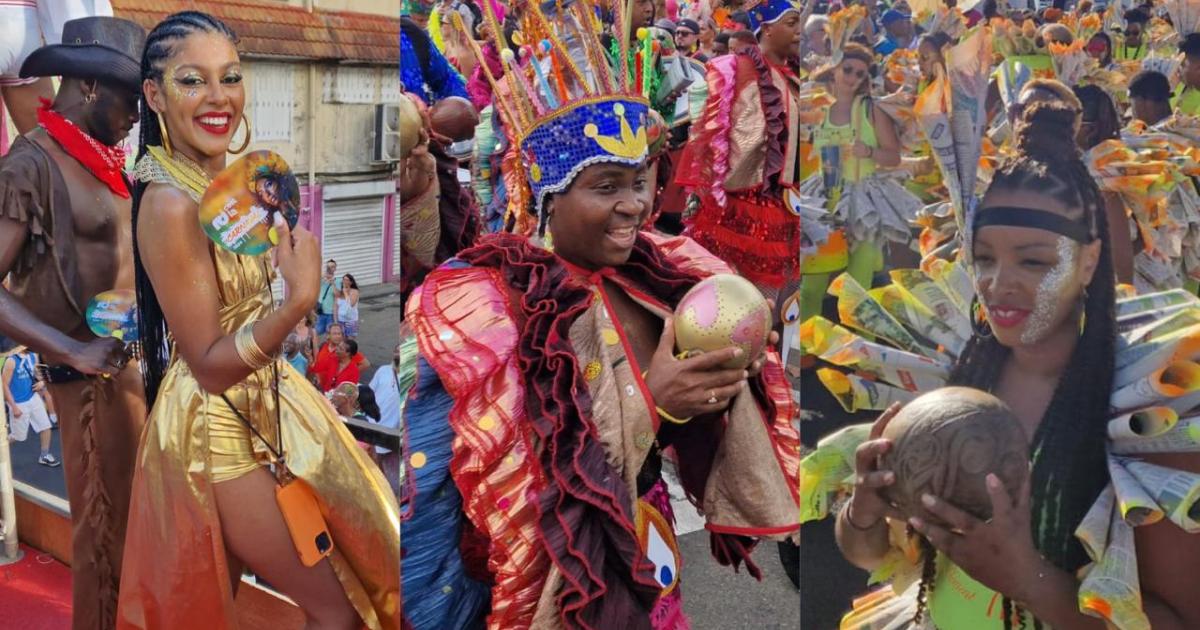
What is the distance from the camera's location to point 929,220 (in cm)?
220

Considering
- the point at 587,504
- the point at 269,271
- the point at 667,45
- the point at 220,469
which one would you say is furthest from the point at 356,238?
the point at 667,45

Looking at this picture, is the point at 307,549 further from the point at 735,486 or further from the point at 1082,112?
the point at 1082,112

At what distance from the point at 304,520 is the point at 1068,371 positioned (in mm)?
1971

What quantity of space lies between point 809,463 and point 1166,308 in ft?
2.23

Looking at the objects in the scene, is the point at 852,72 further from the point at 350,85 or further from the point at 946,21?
the point at 350,85

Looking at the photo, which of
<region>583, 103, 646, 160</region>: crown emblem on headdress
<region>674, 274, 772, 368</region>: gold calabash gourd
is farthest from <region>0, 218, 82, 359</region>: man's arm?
<region>674, 274, 772, 368</region>: gold calabash gourd

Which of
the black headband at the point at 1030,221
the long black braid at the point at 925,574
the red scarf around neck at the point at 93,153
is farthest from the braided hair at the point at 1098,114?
the red scarf around neck at the point at 93,153

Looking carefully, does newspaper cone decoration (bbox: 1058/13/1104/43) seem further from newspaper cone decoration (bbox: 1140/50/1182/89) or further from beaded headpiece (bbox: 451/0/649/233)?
beaded headpiece (bbox: 451/0/649/233)

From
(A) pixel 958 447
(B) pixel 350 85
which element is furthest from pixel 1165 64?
(B) pixel 350 85

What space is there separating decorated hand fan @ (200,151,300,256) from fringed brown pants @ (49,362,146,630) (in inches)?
34.2

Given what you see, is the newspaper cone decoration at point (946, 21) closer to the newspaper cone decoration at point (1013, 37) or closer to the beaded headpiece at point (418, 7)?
the newspaper cone decoration at point (1013, 37)

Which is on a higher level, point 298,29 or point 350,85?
point 298,29

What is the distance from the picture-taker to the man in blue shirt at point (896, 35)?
213cm

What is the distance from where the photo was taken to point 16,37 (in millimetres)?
3947
